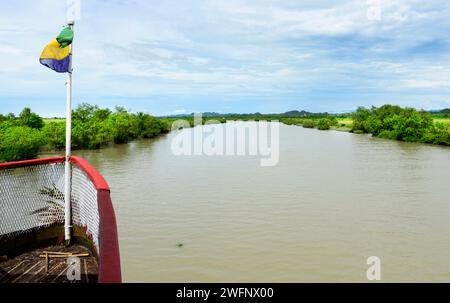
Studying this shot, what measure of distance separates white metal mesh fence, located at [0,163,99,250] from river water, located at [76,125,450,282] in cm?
219

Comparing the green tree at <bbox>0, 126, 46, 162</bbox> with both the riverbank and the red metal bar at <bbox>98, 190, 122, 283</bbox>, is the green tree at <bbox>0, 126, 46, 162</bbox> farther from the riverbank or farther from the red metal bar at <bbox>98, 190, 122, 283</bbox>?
the red metal bar at <bbox>98, 190, 122, 283</bbox>

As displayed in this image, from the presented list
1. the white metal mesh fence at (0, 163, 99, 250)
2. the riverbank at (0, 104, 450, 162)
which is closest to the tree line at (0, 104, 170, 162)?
the riverbank at (0, 104, 450, 162)

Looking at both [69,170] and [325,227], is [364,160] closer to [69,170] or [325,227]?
[325,227]

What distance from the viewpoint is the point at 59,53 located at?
5.34 metres

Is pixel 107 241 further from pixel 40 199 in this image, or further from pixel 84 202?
pixel 40 199

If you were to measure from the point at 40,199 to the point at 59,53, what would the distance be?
2056 millimetres

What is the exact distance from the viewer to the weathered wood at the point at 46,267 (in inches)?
169

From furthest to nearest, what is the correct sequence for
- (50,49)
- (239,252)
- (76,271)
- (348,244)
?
(348,244)
(239,252)
(50,49)
(76,271)

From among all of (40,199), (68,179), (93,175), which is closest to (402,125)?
(40,199)

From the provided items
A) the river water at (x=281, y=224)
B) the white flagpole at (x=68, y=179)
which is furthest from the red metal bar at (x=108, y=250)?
the river water at (x=281, y=224)

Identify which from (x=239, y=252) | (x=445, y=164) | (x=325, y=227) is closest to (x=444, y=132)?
(x=445, y=164)

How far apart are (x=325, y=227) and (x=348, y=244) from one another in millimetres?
1152
